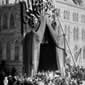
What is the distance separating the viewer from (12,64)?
2567cm

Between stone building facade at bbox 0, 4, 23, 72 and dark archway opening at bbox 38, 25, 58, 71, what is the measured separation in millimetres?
2761

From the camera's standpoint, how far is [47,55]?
2297 cm

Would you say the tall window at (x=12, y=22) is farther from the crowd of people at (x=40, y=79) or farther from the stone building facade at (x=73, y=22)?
the stone building facade at (x=73, y=22)

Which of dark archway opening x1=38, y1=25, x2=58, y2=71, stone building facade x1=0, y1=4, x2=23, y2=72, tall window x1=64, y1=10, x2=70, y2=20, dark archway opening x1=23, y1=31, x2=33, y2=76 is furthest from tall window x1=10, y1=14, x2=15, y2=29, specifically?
tall window x1=64, y1=10, x2=70, y2=20

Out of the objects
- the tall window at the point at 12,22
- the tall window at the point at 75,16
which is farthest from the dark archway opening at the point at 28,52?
the tall window at the point at 75,16

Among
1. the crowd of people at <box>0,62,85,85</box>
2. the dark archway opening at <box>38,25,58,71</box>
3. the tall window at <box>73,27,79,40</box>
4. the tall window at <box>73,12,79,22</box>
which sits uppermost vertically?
the tall window at <box>73,12,79,22</box>

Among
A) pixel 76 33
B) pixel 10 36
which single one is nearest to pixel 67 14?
pixel 76 33

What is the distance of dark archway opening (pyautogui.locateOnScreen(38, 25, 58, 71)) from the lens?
2245 cm

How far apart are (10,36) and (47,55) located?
200 inches

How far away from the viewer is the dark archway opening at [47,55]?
884 inches

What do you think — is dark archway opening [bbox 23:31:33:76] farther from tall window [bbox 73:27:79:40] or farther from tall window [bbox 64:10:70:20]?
tall window [bbox 73:27:79:40]

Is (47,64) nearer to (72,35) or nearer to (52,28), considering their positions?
(52,28)

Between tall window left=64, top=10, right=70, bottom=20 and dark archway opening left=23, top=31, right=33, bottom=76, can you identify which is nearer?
dark archway opening left=23, top=31, right=33, bottom=76

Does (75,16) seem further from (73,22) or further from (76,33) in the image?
(76,33)
